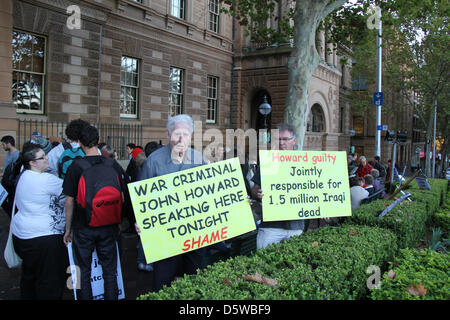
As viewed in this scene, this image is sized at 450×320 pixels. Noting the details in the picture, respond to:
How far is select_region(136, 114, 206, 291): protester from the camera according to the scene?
329cm

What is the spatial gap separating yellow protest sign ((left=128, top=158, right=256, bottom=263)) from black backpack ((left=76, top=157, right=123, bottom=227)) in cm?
56

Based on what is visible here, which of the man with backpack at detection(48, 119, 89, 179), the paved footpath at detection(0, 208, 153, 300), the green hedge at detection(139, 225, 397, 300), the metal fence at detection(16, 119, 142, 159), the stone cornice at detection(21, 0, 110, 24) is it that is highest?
the stone cornice at detection(21, 0, 110, 24)

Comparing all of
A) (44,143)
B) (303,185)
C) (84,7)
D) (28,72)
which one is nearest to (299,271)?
(303,185)

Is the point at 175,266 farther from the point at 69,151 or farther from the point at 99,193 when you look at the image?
the point at 69,151

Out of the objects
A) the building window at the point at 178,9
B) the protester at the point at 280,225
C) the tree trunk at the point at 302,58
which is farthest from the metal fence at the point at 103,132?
the protester at the point at 280,225

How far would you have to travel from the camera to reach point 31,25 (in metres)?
12.0

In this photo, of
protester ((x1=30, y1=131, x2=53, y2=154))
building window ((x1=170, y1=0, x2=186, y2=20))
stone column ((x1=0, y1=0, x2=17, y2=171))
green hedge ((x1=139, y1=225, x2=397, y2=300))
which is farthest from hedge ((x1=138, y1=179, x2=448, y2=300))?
building window ((x1=170, y1=0, x2=186, y2=20))

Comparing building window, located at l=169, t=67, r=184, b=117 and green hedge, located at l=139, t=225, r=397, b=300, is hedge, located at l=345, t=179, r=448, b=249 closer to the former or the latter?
green hedge, located at l=139, t=225, r=397, b=300

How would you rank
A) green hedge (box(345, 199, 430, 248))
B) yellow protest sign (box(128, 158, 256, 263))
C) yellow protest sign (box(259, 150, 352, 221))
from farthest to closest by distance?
green hedge (box(345, 199, 430, 248)) < yellow protest sign (box(259, 150, 352, 221)) < yellow protest sign (box(128, 158, 256, 263))

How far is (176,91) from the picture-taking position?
18.7 m

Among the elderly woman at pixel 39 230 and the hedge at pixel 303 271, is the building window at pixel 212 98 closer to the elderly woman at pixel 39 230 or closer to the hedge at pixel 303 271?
the elderly woman at pixel 39 230

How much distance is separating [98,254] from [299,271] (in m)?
2.13

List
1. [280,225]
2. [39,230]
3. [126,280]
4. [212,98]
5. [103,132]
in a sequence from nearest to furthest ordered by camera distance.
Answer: [39,230] → [280,225] → [126,280] → [103,132] → [212,98]

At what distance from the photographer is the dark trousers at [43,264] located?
11.8ft
